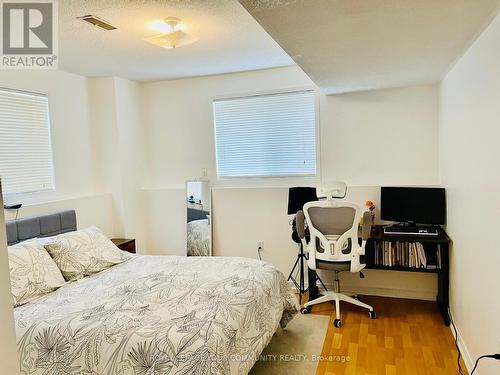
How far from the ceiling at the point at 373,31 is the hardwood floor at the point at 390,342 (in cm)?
218

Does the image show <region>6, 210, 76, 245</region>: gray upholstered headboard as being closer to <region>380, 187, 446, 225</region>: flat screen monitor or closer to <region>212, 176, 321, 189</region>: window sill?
<region>212, 176, 321, 189</region>: window sill

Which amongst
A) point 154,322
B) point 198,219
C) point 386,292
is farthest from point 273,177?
point 154,322

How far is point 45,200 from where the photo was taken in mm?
3652

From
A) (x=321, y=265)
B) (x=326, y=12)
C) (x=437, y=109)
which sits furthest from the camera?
(x=437, y=109)

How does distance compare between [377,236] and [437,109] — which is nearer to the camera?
[377,236]

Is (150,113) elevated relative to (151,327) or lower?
elevated

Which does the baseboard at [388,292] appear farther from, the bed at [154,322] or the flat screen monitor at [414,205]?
the bed at [154,322]

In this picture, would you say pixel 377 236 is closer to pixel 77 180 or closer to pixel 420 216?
pixel 420 216

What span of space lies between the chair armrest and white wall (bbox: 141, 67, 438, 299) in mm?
636

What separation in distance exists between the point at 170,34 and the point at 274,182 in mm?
2130

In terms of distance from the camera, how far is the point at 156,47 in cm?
328

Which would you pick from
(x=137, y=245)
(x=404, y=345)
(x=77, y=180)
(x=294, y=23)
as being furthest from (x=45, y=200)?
(x=404, y=345)

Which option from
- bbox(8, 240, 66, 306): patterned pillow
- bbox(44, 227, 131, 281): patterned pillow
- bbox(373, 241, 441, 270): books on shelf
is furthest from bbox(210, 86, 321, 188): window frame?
bbox(8, 240, 66, 306): patterned pillow

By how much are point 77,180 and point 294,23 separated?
322 centimetres
